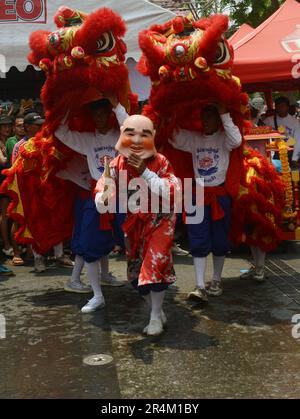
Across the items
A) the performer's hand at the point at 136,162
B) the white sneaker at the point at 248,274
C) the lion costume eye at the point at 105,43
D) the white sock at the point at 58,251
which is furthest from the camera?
→ the white sock at the point at 58,251

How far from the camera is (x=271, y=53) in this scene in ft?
22.7

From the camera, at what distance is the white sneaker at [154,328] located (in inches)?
153

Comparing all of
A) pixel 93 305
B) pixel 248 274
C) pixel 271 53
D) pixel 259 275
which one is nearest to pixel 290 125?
pixel 271 53

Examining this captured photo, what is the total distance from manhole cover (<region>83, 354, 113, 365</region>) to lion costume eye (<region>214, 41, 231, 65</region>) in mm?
2221

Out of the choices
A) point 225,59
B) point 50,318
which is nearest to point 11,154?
point 50,318

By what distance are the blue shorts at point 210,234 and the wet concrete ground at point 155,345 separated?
17.1 inches

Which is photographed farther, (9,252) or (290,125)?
(290,125)

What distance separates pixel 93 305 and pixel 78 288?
60cm

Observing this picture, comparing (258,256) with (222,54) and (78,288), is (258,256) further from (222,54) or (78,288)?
(222,54)

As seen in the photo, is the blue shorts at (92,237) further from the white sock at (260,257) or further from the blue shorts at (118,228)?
the white sock at (260,257)

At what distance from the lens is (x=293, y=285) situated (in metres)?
5.10

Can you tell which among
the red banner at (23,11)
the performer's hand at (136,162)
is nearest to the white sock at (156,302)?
the performer's hand at (136,162)

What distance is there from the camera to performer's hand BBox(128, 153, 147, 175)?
370 centimetres
